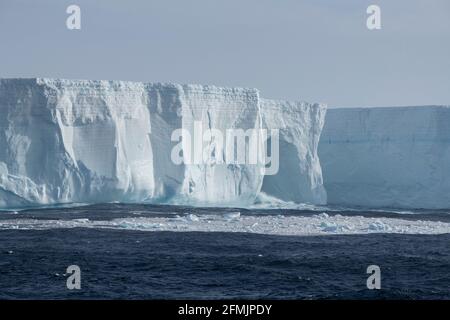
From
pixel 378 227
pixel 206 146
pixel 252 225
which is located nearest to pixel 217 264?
pixel 252 225

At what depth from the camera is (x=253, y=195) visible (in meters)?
30.5

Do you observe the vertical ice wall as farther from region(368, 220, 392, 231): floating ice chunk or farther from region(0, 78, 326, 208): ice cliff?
region(368, 220, 392, 231): floating ice chunk

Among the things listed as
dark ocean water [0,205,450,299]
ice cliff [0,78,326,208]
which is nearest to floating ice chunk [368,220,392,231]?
dark ocean water [0,205,450,299]

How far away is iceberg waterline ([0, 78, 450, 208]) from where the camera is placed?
2472 cm

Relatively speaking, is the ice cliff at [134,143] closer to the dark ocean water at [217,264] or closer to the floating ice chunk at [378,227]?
the dark ocean water at [217,264]

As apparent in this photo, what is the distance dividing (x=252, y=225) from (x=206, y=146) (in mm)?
8565

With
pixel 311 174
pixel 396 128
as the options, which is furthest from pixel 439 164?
pixel 311 174

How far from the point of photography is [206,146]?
28.5m

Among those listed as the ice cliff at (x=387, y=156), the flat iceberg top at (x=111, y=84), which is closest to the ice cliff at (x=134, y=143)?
the flat iceberg top at (x=111, y=84)

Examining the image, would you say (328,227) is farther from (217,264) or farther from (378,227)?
(217,264)

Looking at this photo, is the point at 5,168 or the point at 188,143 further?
the point at 188,143
